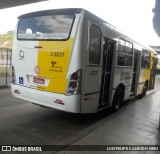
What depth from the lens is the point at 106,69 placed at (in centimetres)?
739

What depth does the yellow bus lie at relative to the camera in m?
5.78

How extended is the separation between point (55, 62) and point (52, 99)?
0.94m

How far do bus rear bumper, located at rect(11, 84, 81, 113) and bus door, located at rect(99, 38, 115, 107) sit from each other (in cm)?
165

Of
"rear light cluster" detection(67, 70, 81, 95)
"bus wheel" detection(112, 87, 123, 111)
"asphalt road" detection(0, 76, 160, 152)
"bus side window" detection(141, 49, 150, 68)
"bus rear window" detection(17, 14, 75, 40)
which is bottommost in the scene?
"asphalt road" detection(0, 76, 160, 152)

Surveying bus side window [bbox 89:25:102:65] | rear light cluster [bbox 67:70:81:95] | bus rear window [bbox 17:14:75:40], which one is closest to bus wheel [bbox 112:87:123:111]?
bus side window [bbox 89:25:102:65]

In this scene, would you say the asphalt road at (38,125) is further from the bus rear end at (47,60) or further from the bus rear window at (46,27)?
the bus rear window at (46,27)

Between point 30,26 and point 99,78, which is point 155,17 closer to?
point 99,78

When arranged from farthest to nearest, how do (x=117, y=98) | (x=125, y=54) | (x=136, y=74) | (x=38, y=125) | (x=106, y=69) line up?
1. (x=136, y=74)
2. (x=125, y=54)
3. (x=117, y=98)
4. (x=106, y=69)
5. (x=38, y=125)

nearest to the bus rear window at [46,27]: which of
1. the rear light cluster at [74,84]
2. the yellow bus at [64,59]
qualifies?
the yellow bus at [64,59]

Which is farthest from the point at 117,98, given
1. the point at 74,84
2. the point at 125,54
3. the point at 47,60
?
the point at 47,60

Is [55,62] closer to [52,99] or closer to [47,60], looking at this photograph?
[47,60]

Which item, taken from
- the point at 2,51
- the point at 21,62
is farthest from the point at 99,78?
the point at 2,51

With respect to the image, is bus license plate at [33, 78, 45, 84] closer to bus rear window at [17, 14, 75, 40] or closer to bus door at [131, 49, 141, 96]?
bus rear window at [17, 14, 75, 40]

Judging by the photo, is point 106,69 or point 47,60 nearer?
point 47,60
